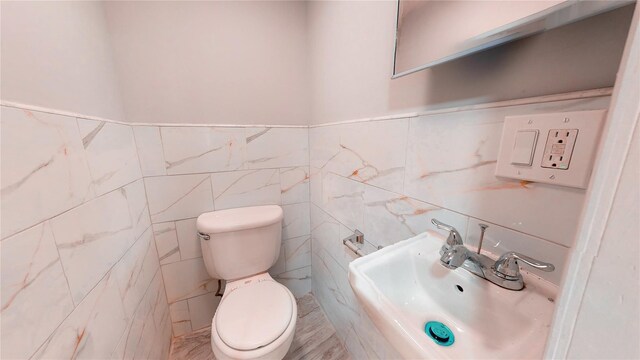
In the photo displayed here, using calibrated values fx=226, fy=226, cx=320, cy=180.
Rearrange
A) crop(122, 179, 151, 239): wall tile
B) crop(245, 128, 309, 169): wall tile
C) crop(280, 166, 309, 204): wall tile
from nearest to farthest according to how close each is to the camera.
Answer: crop(122, 179, 151, 239): wall tile < crop(245, 128, 309, 169): wall tile < crop(280, 166, 309, 204): wall tile

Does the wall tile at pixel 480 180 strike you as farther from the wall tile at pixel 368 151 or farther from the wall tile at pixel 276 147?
the wall tile at pixel 276 147

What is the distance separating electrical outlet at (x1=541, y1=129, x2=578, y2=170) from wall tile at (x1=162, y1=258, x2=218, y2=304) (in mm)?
1594

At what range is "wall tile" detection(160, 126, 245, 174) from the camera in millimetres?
1199

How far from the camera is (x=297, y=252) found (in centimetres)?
163

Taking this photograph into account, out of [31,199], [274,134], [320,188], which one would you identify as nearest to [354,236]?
[320,188]

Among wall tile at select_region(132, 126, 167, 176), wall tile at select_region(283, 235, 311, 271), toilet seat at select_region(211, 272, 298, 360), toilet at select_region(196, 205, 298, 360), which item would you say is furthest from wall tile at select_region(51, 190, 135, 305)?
wall tile at select_region(283, 235, 311, 271)

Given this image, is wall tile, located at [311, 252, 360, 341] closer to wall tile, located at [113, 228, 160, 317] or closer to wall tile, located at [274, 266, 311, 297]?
wall tile, located at [274, 266, 311, 297]

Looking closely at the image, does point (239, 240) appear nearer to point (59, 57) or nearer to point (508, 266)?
point (59, 57)

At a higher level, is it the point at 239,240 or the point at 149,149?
the point at 149,149

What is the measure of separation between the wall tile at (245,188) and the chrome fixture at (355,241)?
589mm

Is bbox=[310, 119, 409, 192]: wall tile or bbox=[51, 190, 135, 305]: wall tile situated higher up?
bbox=[310, 119, 409, 192]: wall tile

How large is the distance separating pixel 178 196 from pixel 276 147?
24.1 inches

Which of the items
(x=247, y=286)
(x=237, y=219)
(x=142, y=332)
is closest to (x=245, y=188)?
(x=237, y=219)

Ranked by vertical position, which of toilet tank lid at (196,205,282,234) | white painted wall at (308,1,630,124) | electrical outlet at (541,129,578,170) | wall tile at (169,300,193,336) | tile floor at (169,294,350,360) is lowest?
tile floor at (169,294,350,360)
